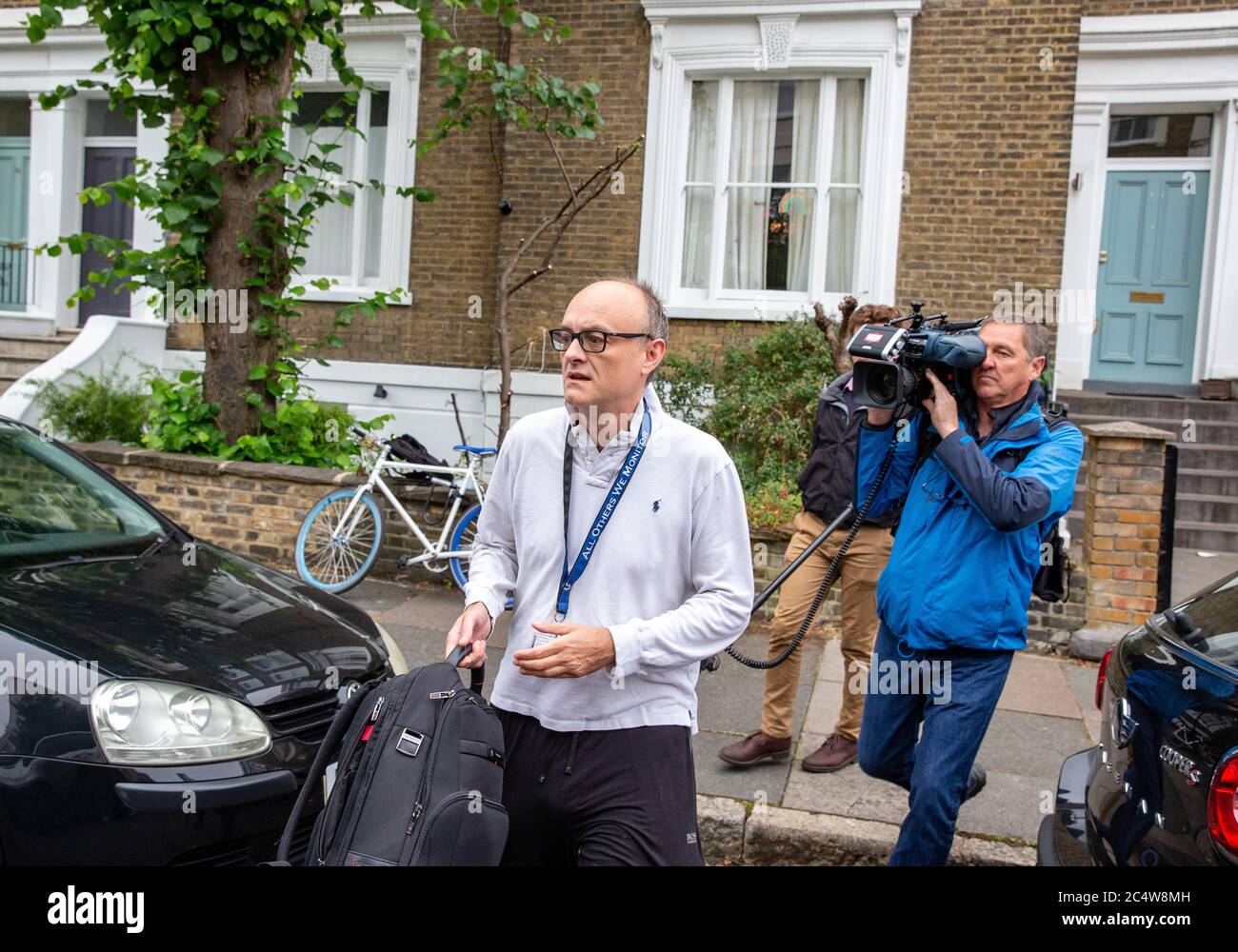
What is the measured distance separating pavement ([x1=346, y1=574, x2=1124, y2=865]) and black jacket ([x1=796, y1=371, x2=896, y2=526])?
1208mm

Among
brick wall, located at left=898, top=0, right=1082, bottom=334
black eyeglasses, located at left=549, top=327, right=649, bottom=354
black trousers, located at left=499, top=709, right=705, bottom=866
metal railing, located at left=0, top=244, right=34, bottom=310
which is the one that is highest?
brick wall, located at left=898, top=0, right=1082, bottom=334

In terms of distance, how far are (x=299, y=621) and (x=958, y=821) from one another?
9.17ft

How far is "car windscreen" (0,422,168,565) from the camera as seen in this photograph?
4191 millimetres

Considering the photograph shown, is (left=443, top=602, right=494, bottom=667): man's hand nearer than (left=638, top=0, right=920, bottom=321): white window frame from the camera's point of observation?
Yes

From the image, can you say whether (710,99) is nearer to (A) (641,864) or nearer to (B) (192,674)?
(B) (192,674)

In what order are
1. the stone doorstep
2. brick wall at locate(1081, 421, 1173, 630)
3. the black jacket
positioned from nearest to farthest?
the stone doorstep → the black jacket → brick wall at locate(1081, 421, 1173, 630)

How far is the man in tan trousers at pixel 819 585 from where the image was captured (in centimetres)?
486

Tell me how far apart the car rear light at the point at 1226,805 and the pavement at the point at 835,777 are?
2038 millimetres

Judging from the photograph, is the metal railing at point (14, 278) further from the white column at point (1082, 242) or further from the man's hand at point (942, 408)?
the man's hand at point (942, 408)

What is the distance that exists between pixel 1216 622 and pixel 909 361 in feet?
3.76

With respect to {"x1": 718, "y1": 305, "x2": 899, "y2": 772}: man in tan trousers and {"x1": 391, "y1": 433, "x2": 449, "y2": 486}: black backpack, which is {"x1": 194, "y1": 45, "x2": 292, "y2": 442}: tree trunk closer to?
{"x1": 391, "y1": 433, "x2": 449, "y2": 486}: black backpack

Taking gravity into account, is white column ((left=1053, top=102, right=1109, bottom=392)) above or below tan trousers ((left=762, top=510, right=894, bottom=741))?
above

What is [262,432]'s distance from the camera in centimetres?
884

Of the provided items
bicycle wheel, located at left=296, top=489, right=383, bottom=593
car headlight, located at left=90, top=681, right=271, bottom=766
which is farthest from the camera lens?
bicycle wheel, located at left=296, top=489, right=383, bottom=593
